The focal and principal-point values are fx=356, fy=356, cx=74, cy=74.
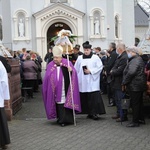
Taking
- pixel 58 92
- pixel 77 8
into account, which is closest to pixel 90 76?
pixel 58 92

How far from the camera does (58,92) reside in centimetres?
823

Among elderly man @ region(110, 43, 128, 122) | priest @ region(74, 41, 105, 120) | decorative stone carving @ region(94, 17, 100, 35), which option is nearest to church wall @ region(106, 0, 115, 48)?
decorative stone carving @ region(94, 17, 100, 35)

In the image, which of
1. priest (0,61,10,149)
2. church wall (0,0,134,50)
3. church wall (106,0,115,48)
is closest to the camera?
priest (0,61,10,149)

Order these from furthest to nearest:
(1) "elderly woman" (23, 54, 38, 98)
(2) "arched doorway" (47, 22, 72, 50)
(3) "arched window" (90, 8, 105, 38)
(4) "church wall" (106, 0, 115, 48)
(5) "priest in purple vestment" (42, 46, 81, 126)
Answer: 1. (2) "arched doorway" (47, 22, 72, 50)
2. (4) "church wall" (106, 0, 115, 48)
3. (3) "arched window" (90, 8, 105, 38)
4. (1) "elderly woman" (23, 54, 38, 98)
5. (5) "priest in purple vestment" (42, 46, 81, 126)

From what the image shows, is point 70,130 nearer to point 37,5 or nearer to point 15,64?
point 15,64

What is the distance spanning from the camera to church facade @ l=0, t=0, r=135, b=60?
27.8m

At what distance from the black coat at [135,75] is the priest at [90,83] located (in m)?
1.29

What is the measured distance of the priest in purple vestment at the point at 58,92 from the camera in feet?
27.0

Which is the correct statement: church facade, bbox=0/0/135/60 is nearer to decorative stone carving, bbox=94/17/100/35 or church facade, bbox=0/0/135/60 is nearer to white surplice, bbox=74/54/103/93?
decorative stone carving, bbox=94/17/100/35

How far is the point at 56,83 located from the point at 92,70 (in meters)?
1.11

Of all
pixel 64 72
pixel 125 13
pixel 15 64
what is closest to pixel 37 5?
pixel 125 13

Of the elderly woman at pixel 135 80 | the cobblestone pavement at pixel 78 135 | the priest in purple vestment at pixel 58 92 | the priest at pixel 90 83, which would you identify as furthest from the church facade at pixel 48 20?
the elderly woman at pixel 135 80

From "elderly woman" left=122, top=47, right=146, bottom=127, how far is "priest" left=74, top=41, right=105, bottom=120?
1164 mm

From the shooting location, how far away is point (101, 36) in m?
28.2
